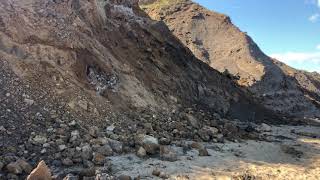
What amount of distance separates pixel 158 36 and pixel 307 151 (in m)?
12.3

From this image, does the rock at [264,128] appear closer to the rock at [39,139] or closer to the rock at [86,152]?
the rock at [86,152]

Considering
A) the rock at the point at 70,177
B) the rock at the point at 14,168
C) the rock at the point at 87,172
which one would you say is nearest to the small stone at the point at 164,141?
the rock at the point at 87,172

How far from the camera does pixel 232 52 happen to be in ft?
178

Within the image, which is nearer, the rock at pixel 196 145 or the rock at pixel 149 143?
the rock at pixel 149 143

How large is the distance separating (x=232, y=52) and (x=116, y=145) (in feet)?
126

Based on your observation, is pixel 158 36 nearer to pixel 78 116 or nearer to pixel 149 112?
pixel 149 112

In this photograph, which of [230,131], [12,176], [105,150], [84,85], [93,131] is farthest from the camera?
[230,131]

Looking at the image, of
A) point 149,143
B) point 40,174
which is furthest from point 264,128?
point 40,174

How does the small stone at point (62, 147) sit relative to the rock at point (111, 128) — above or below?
below

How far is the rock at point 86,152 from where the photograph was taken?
51.1 feet

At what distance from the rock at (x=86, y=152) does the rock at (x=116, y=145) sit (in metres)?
1.22

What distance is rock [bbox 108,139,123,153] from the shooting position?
17.2 m

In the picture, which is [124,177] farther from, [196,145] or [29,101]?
[196,145]

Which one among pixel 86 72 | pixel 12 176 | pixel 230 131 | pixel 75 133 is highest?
pixel 86 72
